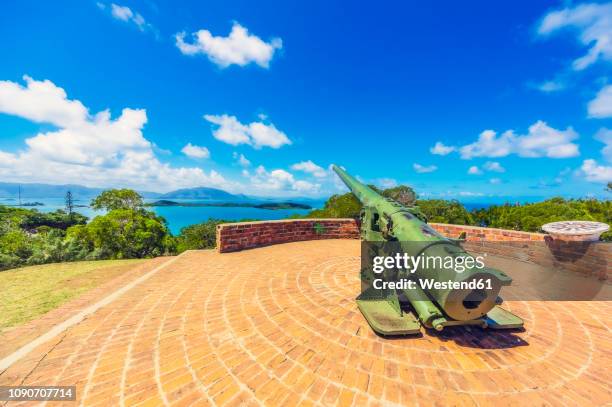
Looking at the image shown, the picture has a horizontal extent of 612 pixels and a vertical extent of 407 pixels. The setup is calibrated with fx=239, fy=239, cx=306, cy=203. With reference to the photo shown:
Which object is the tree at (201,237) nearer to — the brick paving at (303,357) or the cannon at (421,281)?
the brick paving at (303,357)

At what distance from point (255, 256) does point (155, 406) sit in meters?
4.64

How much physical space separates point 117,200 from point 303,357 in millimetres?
29450

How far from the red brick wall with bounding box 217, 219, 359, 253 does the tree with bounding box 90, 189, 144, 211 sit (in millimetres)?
22952

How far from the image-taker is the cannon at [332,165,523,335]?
2.45 metres

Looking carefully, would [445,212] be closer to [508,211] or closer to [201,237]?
[508,211]

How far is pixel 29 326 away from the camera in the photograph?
3.18m

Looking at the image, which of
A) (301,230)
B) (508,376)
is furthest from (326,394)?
(301,230)

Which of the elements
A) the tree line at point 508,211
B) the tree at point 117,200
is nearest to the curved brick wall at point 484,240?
the tree line at point 508,211

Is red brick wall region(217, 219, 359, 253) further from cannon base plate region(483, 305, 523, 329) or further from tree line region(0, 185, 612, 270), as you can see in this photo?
cannon base plate region(483, 305, 523, 329)

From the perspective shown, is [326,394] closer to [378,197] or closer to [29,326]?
[378,197]

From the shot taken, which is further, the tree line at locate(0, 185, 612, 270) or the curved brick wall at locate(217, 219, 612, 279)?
the tree line at locate(0, 185, 612, 270)

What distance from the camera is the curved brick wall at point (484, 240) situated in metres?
5.10

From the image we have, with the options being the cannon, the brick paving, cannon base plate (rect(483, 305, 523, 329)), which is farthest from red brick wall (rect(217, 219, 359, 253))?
cannon base plate (rect(483, 305, 523, 329))

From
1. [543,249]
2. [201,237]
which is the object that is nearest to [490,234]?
[543,249]
